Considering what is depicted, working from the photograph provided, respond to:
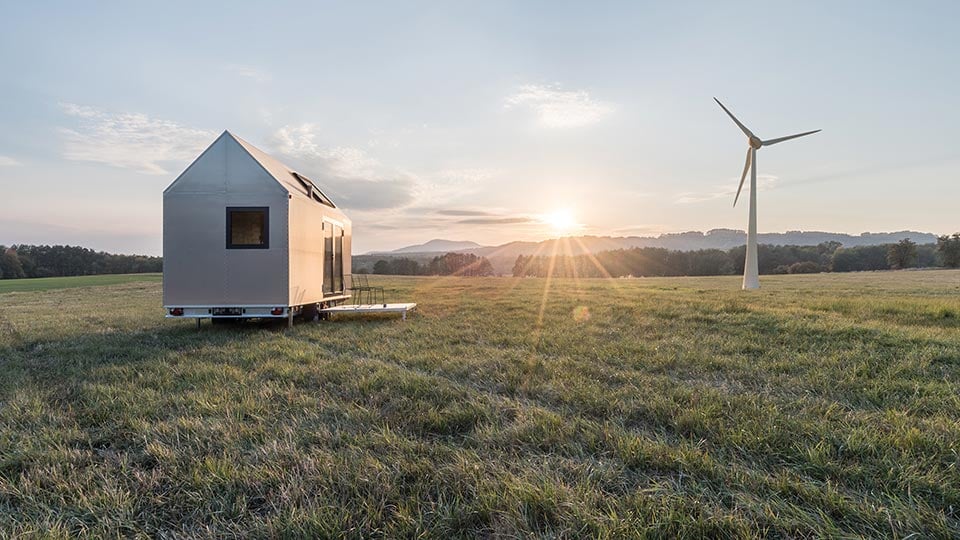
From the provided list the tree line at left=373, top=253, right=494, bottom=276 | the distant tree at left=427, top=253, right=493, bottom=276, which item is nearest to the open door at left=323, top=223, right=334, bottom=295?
the tree line at left=373, top=253, right=494, bottom=276

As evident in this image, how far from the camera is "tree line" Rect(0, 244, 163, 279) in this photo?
181 ft

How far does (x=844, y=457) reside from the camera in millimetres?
3381

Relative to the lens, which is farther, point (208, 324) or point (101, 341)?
point (208, 324)

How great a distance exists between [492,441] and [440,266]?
61.0 m

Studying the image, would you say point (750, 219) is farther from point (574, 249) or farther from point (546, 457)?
point (574, 249)

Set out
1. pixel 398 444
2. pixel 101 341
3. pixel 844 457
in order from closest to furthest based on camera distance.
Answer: pixel 844 457 < pixel 398 444 < pixel 101 341

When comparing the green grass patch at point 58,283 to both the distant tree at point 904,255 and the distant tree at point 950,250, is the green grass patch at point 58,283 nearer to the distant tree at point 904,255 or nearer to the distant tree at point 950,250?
the distant tree at point 904,255

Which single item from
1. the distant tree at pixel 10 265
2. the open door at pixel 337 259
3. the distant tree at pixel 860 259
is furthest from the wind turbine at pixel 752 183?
the distant tree at pixel 10 265

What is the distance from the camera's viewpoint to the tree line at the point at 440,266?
2377 inches

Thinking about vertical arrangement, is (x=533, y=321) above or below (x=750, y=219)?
below

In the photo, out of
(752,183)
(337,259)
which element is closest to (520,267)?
(752,183)

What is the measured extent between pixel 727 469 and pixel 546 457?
1.29 metres

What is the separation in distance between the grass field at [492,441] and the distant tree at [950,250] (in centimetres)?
8234

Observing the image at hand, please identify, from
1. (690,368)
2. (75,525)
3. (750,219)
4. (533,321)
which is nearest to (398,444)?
(75,525)
